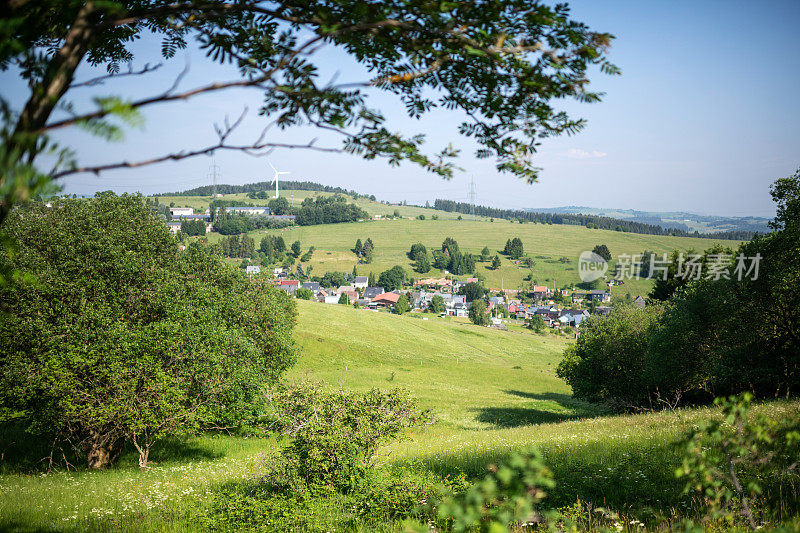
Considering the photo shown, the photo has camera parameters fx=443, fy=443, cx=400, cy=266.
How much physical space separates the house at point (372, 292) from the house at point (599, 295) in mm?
82775

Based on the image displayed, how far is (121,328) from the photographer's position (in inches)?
632

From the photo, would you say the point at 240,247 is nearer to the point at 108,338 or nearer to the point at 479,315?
the point at 479,315

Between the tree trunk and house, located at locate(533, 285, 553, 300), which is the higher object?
the tree trunk

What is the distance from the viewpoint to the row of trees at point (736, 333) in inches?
809

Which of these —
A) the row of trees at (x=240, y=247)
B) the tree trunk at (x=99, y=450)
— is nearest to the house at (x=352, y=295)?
the row of trees at (x=240, y=247)

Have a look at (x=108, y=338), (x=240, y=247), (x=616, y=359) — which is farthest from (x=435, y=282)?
(x=108, y=338)

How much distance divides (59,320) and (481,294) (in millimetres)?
166390

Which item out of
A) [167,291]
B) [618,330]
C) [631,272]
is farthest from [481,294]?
[167,291]

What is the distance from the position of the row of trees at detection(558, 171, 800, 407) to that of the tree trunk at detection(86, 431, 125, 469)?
21.8 m

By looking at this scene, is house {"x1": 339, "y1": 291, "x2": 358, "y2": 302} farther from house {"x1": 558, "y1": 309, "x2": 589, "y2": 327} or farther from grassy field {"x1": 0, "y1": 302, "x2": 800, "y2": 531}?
grassy field {"x1": 0, "y1": 302, "x2": 800, "y2": 531}

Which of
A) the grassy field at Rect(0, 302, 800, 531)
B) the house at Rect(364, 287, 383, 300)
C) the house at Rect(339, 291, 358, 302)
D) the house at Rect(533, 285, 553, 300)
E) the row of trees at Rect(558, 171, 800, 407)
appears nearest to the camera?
the grassy field at Rect(0, 302, 800, 531)

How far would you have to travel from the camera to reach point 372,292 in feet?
559

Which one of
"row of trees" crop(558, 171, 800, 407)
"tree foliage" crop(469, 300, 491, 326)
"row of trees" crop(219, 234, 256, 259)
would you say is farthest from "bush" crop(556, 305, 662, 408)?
"row of trees" crop(219, 234, 256, 259)

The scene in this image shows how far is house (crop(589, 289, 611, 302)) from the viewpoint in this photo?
173375mm
